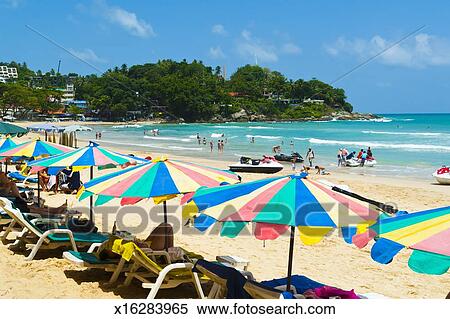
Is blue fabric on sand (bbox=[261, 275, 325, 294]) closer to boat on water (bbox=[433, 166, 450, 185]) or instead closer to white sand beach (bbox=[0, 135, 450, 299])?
white sand beach (bbox=[0, 135, 450, 299])

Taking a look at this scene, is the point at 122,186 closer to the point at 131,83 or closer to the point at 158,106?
the point at 158,106

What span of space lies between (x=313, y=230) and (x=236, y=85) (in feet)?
404

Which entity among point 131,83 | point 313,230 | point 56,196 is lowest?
point 56,196

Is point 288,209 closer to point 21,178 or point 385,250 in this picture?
point 385,250

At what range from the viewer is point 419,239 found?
10.2 ft

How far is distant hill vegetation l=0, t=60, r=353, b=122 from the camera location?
10050cm

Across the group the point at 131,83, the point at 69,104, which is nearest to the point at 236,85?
the point at 131,83

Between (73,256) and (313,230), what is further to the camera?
(73,256)

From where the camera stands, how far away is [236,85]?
125562 mm

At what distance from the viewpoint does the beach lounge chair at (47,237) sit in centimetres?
642

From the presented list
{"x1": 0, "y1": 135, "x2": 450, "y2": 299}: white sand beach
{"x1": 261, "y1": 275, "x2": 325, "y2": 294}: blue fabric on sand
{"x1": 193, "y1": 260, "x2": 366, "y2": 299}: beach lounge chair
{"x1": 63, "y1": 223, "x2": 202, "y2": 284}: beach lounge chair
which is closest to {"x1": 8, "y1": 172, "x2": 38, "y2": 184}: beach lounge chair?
{"x1": 0, "y1": 135, "x2": 450, "y2": 299}: white sand beach
